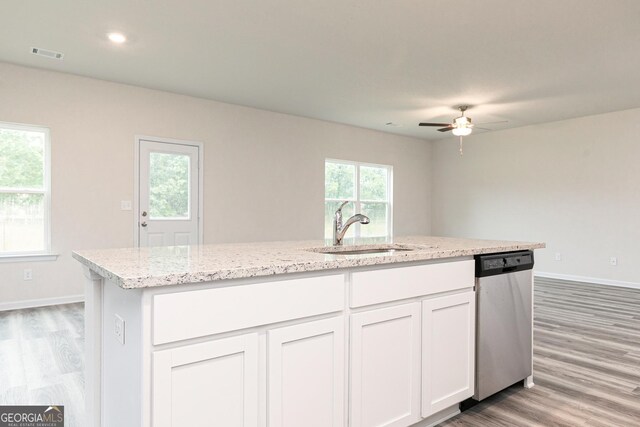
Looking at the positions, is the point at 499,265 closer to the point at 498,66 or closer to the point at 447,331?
the point at 447,331

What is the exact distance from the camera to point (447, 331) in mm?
1983

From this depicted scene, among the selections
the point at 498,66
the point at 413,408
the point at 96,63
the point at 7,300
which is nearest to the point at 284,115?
the point at 96,63

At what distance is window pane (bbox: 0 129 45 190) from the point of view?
4285 millimetres

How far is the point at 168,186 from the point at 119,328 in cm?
422

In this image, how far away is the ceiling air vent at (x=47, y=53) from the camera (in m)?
3.85

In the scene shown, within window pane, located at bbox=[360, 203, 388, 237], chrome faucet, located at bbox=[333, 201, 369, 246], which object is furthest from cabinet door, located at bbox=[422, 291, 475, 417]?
window pane, located at bbox=[360, 203, 388, 237]

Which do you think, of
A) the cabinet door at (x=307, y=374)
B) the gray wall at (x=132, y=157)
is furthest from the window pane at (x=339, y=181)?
the cabinet door at (x=307, y=374)

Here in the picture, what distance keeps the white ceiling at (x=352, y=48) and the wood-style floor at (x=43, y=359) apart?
101 inches

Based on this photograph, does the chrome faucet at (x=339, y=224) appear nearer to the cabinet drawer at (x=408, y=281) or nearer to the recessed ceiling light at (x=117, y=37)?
the cabinet drawer at (x=408, y=281)

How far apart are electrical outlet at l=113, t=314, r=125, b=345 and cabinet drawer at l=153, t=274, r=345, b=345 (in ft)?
0.78

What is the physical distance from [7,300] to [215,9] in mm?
3717

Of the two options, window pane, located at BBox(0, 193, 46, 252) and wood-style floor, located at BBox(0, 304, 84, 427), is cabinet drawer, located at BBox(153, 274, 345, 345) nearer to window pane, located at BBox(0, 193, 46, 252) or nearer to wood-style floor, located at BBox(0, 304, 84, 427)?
wood-style floor, located at BBox(0, 304, 84, 427)

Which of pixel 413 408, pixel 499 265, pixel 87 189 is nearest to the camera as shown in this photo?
pixel 413 408

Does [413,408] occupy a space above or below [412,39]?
below
